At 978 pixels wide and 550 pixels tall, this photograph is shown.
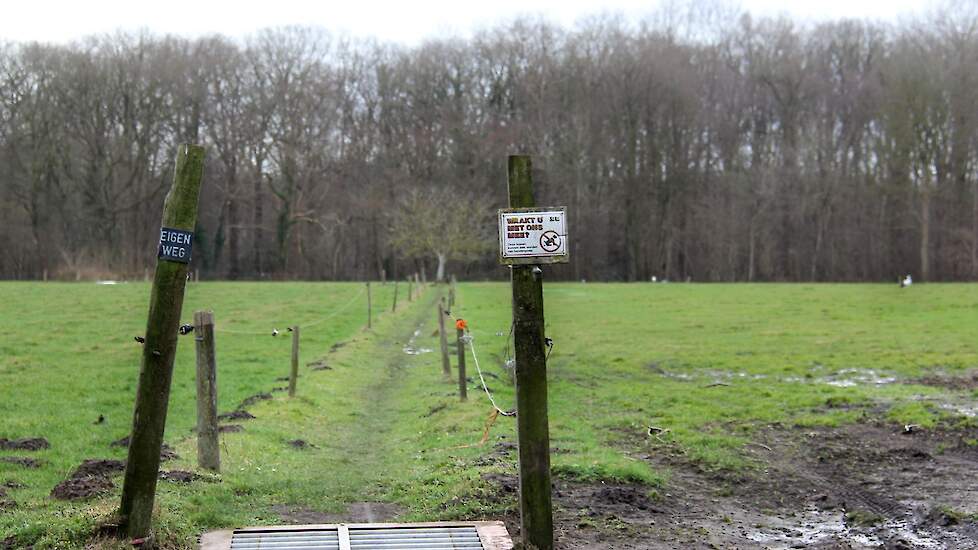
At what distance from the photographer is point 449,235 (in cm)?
6981

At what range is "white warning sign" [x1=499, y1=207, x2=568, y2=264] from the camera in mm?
7078

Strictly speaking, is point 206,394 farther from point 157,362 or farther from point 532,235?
point 532,235

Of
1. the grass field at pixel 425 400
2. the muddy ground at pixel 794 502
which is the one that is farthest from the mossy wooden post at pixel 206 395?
the muddy ground at pixel 794 502

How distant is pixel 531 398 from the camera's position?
7.20 meters

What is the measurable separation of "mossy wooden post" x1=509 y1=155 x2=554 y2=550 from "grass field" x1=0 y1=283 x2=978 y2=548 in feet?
3.42

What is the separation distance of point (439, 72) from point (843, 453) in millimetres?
75558

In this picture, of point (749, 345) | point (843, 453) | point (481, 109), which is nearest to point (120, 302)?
point (749, 345)

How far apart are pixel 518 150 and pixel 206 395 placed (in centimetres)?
7199

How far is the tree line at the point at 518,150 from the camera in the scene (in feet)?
241

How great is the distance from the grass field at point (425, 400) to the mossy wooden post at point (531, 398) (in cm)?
104

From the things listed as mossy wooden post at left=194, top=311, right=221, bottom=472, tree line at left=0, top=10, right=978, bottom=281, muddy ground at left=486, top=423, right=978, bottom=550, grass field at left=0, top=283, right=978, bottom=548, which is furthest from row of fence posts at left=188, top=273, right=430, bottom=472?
tree line at left=0, top=10, right=978, bottom=281

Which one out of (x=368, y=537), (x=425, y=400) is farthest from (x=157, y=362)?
(x=425, y=400)

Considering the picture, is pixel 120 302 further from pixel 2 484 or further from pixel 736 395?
pixel 2 484

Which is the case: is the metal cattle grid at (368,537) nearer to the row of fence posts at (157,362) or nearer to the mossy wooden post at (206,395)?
the row of fence posts at (157,362)
